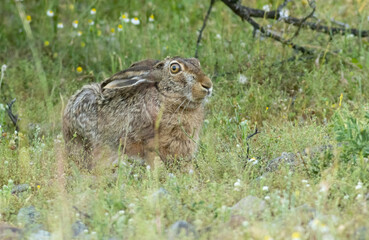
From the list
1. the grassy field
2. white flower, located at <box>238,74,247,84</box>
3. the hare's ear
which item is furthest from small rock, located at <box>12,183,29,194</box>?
white flower, located at <box>238,74,247,84</box>

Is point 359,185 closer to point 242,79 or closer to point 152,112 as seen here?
point 152,112

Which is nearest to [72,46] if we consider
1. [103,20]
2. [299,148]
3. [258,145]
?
[103,20]

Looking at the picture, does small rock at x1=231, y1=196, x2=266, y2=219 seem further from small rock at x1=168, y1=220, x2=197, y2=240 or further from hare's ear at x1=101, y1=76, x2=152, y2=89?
hare's ear at x1=101, y1=76, x2=152, y2=89

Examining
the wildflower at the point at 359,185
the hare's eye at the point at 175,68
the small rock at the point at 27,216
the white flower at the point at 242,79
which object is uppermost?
the hare's eye at the point at 175,68

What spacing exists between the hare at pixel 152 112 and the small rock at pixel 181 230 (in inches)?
55.7

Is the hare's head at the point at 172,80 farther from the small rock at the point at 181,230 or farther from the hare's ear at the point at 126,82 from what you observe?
the small rock at the point at 181,230

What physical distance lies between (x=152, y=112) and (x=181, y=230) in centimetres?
192

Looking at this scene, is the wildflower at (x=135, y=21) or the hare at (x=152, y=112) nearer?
the hare at (x=152, y=112)

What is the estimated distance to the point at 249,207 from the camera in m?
3.90

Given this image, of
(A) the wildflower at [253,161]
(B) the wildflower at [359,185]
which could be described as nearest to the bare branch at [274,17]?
(A) the wildflower at [253,161]

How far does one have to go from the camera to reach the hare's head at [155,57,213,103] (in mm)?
5262

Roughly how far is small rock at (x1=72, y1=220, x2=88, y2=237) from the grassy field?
2 centimetres

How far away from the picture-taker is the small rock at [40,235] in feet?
12.0

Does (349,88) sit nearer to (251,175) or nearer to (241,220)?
(251,175)
